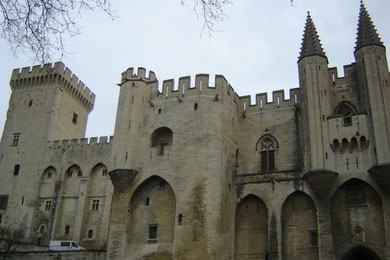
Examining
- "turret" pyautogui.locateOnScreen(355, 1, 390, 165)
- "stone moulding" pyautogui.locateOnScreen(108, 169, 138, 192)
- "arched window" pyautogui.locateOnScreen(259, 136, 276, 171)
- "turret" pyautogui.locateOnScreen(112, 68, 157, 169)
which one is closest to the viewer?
"turret" pyautogui.locateOnScreen(355, 1, 390, 165)

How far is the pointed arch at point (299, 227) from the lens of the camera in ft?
70.9

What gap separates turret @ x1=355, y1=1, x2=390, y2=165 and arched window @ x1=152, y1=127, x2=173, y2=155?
10.9 meters

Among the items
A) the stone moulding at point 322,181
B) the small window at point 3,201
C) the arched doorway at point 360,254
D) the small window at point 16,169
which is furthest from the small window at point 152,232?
the small window at point 16,169

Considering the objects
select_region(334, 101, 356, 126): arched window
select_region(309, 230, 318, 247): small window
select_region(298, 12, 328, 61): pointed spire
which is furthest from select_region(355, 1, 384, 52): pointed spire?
select_region(309, 230, 318, 247): small window

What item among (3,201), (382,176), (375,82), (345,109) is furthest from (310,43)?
(3,201)

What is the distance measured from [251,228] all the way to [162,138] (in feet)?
23.8

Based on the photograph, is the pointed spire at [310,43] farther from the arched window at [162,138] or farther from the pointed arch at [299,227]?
the arched window at [162,138]

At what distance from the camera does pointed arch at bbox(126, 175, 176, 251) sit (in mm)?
23094

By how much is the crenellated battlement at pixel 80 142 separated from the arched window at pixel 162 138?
8.73 m

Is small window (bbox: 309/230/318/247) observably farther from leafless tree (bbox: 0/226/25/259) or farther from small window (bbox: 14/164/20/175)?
small window (bbox: 14/164/20/175)

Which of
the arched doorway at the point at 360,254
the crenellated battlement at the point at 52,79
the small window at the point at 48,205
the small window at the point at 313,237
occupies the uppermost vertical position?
the crenellated battlement at the point at 52,79

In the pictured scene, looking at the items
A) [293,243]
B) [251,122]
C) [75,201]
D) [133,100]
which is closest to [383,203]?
[293,243]

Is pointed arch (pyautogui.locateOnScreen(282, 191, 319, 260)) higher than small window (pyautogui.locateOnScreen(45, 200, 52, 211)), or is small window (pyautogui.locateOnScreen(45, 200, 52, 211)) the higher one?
small window (pyautogui.locateOnScreen(45, 200, 52, 211))

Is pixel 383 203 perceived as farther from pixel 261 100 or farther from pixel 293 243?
pixel 261 100
